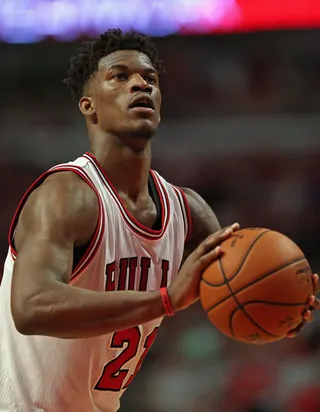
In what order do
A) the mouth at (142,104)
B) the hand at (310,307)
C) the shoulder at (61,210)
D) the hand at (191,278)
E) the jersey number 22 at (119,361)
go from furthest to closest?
the mouth at (142,104)
the jersey number 22 at (119,361)
the shoulder at (61,210)
the hand at (310,307)
the hand at (191,278)

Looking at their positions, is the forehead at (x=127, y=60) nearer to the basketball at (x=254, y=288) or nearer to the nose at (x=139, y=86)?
the nose at (x=139, y=86)

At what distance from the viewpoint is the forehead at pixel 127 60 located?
4.05 metres

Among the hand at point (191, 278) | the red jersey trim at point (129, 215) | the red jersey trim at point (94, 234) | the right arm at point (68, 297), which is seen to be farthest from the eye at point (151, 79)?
the hand at point (191, 278)

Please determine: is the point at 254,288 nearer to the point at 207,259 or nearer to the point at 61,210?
the point at 207,259

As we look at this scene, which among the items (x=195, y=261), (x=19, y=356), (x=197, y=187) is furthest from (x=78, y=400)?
(x=197, y=187)

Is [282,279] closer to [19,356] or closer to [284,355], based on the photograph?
[19,356]

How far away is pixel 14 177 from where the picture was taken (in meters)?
10.4

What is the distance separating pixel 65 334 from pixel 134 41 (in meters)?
1.85

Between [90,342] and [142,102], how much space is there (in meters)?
1.22

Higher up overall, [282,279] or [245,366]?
[282,279]

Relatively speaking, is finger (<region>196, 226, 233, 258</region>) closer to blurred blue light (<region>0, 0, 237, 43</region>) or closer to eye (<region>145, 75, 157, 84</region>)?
eye (<region>145, 75, 157, 84</region>)

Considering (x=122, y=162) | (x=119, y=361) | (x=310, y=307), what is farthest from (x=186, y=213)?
(x=310, y=307)

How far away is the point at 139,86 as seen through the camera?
3912mm

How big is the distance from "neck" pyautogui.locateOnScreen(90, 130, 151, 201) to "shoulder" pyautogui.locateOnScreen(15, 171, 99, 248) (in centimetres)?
35
